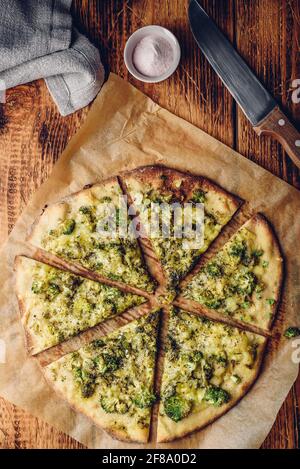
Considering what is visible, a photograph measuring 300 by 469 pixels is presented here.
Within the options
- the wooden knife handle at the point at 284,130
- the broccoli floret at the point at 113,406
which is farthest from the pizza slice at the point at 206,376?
the wooden knife handle at the point at 284,130

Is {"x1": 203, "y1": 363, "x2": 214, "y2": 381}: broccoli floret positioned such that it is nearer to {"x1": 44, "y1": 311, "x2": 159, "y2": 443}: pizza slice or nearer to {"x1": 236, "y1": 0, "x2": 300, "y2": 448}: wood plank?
{"x1": 44, "y1": 311, "x2": 159, "y2": 443}: pizza slice

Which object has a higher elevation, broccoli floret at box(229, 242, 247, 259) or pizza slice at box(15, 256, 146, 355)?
broccoli floret at box(229, 242, 247, 259)

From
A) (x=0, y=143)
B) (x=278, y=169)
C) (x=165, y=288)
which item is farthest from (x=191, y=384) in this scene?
(x=0, y=143)

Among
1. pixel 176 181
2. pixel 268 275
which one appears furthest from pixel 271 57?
pixel 268 275

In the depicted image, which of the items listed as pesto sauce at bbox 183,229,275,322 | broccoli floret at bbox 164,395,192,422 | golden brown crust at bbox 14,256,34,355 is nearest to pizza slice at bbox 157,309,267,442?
broccoli floret at bbox 164,395,192,422

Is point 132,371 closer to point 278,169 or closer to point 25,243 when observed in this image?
point 25,243
